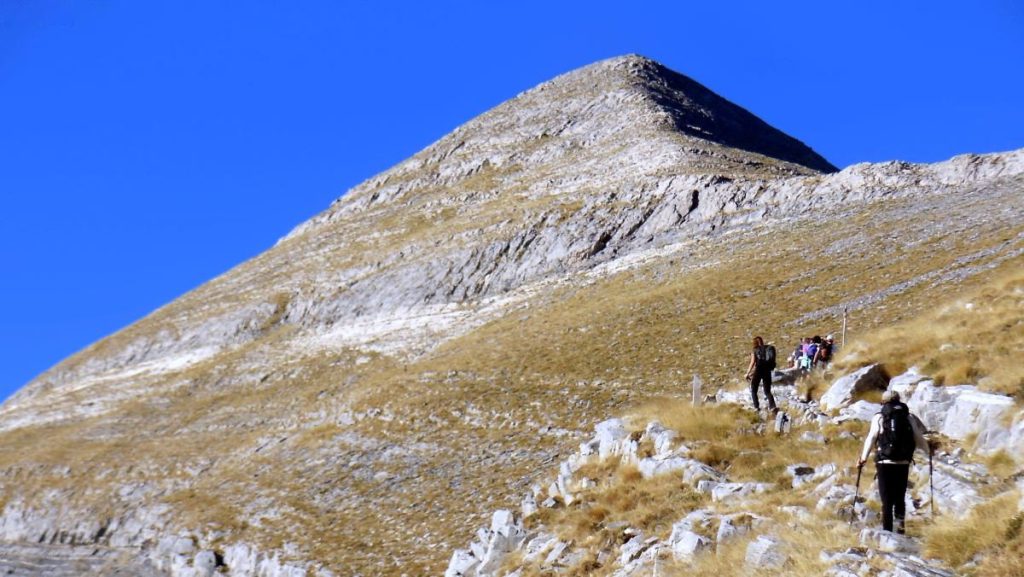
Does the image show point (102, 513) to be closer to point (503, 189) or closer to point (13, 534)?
point (13, 534)

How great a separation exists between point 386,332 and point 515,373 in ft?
65.7

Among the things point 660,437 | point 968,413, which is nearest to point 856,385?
point 968,413

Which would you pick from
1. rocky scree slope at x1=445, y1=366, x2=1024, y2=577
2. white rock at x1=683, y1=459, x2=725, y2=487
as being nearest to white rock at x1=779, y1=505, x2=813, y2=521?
rocky scree slope at x1=445, y1=366, x2=1024, y2=577

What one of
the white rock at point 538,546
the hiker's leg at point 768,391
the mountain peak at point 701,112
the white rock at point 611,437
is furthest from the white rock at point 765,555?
the mountain peak at point 701,112

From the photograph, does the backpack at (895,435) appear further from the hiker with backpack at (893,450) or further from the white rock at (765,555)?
the white rock at (765,555)

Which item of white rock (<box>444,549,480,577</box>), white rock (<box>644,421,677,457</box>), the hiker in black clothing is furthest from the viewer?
the hiker in black clothing

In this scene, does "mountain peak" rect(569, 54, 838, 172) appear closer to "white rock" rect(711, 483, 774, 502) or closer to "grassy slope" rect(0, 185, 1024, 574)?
"grassy slope" rect(0, 185, 1024, 574)

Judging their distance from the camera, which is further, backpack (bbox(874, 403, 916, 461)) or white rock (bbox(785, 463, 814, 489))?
white rock (bbox(785, 463, 814, 489))

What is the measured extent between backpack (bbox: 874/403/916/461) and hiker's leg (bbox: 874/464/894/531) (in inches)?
7.7

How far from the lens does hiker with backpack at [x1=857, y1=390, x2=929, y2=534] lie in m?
11.2

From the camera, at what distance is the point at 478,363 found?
44469mm

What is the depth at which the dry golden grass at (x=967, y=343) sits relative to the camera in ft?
48.3

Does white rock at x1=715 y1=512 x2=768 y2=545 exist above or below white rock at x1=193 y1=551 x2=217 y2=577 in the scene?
above

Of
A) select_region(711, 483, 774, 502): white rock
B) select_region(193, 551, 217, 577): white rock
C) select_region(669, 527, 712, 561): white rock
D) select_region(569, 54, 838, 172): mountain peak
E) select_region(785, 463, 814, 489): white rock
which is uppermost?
select_region(569, 54, 838, 172): mountain peak
